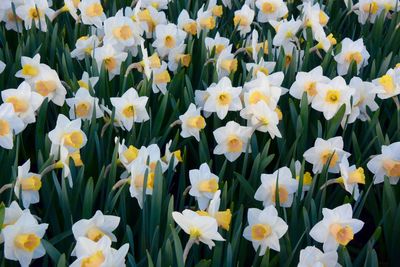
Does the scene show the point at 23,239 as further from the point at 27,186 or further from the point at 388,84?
the point at 388,84

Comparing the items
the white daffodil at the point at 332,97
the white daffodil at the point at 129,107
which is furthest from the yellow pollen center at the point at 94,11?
the white daffodil at the point at 332,97

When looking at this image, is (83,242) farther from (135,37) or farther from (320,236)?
(135,37)

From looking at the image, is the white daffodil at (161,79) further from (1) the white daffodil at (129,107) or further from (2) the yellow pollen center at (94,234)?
(2) the yellow pollen center at (94,234)

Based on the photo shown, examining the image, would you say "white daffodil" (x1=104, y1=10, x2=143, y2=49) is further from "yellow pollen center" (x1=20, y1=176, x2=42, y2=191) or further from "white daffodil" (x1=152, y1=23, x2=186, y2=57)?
"yellow pollen center" (x1=20, y1=176, x2=42, y2=191)

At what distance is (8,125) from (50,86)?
0.91 feet

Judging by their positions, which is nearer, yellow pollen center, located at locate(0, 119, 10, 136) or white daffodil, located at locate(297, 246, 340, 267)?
white daffodil, located at locate(297, 246, 340, 267)

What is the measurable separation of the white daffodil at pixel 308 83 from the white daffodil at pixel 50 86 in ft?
2.08

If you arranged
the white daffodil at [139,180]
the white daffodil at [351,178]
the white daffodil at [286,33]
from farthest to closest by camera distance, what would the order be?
the white daffodil at [286,33], the white daffodil at [351,178], the white daffodil at [139,180]

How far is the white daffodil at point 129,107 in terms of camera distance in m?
1.93

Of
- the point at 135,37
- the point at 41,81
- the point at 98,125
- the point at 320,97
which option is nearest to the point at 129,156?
the point at 98,125

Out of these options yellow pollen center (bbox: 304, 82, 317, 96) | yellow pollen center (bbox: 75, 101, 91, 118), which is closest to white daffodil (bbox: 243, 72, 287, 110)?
yellow pollen center (bbox: 304, 82, 317, 96)

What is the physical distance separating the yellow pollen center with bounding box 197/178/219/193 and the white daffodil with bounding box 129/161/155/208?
11 centimetres

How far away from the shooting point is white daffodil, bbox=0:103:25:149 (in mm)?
1744

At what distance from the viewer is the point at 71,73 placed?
2.30 meters
